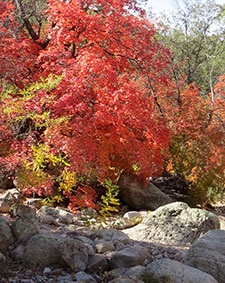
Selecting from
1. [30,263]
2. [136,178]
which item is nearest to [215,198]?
[136,178]

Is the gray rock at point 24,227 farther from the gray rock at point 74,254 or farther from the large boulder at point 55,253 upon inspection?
the gray rock at point 74,254

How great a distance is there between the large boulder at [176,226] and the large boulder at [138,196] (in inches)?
84.2

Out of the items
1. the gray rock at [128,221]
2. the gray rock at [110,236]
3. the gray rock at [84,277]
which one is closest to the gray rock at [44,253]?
the gray rock at [84,277]

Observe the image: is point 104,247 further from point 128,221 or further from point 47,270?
point 128,221

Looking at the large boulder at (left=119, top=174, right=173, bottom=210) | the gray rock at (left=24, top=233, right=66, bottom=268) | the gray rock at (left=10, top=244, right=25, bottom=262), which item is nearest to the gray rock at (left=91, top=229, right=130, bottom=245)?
the gray rock at (left=24, top=233, right=66, bottom=268)

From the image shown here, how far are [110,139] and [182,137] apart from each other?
11.2ft

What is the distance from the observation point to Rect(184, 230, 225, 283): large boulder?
3.73 m

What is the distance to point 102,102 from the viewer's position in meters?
7.11

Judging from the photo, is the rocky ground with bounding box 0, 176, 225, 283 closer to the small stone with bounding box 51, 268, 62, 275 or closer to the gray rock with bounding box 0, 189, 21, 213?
the small stone with bounding box 51, 268, 62, 275

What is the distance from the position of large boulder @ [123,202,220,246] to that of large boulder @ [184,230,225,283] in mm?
1980

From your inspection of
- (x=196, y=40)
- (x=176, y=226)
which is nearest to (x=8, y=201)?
(x=176, y=226)

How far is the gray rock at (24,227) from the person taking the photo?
413 centimetres

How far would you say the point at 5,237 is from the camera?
403 cm

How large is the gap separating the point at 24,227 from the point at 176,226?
290cm
